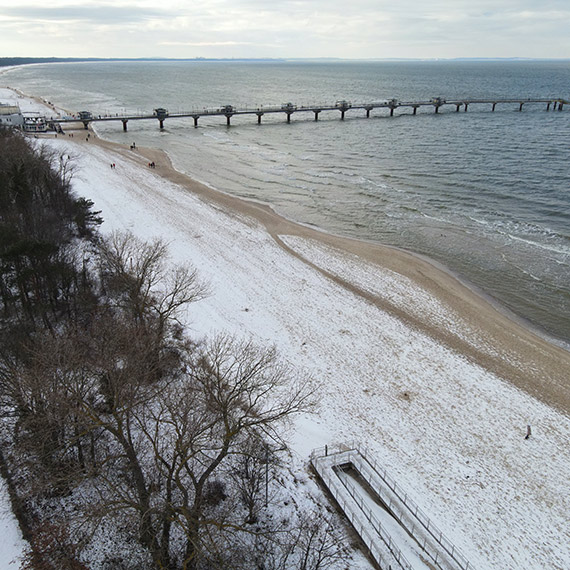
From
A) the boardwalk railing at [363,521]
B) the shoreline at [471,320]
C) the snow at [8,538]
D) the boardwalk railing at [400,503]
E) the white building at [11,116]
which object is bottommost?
the shoreline at [471,320]

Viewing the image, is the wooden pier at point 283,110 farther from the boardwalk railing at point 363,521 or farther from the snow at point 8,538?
the boardwalk railing at point 363,521

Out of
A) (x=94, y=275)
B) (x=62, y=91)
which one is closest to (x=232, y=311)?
(x=94, y=275)

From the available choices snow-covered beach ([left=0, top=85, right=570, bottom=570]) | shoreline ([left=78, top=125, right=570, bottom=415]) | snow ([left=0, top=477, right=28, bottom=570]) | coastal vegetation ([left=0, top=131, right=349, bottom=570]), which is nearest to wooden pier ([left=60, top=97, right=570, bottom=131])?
snow-covered beach ([left=0, top=85, right=570, bottom=570])

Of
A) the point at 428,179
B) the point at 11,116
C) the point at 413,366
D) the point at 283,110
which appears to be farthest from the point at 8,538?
the point at 283,110

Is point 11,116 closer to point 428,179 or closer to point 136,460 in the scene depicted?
point 428,179

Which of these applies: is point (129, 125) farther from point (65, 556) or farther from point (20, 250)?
point (65, 556)

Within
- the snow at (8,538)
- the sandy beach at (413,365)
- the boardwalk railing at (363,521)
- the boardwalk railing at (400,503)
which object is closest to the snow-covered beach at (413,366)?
the sandy beach at (413,365)

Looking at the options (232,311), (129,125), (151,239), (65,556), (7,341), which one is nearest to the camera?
(65,556)
